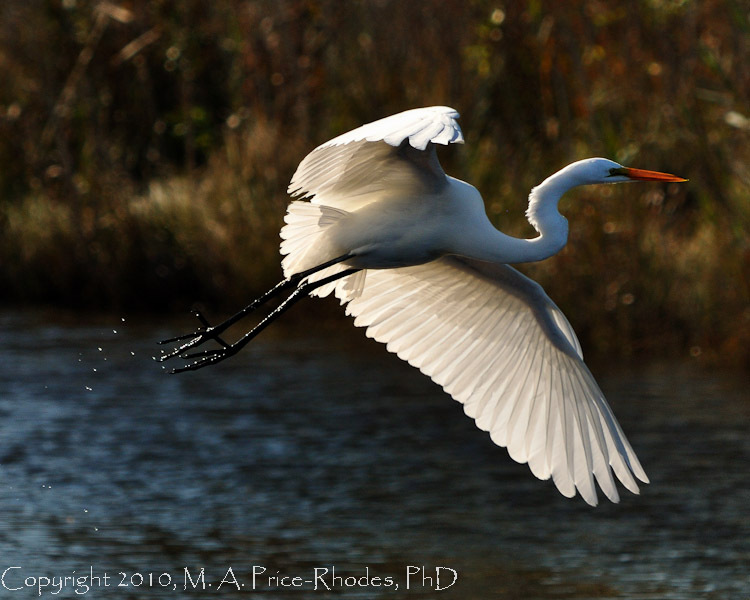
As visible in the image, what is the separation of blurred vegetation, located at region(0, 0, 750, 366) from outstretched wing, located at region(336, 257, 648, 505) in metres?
4.61

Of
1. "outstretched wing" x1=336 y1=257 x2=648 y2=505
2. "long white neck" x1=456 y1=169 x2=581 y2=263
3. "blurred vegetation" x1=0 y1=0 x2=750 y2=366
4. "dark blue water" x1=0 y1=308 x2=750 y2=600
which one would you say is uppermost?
"blurred vegetation" x1=0 y1=0 x2=750 y2=366

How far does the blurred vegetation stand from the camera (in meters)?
10.8

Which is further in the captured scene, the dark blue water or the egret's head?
the dark blue water

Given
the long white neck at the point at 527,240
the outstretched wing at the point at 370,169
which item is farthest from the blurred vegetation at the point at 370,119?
the outstretched wing at the point at 370,169

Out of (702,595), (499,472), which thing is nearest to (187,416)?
(499,472)

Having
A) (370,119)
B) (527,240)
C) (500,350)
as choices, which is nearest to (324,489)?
(500,350)

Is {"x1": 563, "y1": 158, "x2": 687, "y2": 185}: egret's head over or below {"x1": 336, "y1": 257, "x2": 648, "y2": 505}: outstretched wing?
over

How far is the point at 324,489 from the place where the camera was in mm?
8125

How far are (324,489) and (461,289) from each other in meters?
2.40

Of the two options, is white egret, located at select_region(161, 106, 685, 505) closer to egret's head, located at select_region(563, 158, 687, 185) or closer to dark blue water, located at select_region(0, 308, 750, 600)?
egret's head, located at select_region(563, 158, 687, 185)

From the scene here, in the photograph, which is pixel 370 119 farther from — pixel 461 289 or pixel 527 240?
pixel 527 240

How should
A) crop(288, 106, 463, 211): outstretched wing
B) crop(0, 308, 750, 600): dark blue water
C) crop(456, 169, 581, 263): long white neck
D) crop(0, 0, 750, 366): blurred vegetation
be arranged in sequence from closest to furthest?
crop(288, 106, 463, 211): outstretched wing < crop(456, 169, 581, 263): long white neck < crop(0, 308, 750, 600): dark blue water < crop(0, 0, 750, 366): blurred vegetation

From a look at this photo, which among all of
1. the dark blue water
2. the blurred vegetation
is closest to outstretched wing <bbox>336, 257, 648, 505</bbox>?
the dark blue water

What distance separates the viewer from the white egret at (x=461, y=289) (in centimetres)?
543
